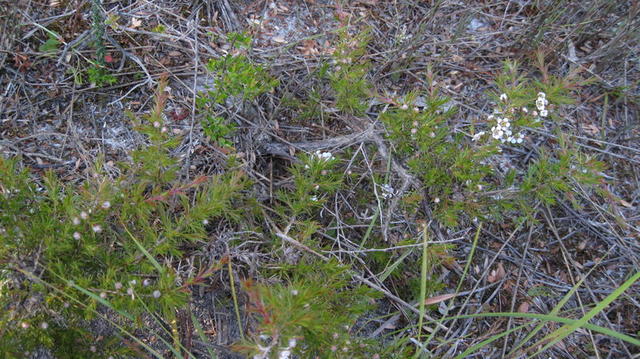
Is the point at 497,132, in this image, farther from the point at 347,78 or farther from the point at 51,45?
the point at 51,45

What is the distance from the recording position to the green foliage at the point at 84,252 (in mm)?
1747

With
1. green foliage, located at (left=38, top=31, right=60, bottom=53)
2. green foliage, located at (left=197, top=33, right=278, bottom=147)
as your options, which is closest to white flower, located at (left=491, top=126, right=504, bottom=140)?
green foliage, located at (left=197, top=33, right=278, bottom=147)

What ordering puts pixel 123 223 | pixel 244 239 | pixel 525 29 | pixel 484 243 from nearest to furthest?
pixel 123 223 < pixel 244 239 < pixel 484 243 < pixel 525 29

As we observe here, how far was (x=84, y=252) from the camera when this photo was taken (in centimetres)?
182

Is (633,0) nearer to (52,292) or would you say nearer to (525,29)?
(525,29)

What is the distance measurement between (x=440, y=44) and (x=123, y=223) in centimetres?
260

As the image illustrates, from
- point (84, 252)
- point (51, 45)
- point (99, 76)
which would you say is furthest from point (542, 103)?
point (51, 45)

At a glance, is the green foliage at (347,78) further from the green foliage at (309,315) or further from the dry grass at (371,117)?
the green foliage at (309,315)

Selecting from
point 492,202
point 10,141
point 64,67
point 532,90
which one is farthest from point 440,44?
point 10,141

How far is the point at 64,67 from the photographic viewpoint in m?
3.01

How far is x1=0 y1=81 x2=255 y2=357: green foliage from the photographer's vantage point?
1.75 m

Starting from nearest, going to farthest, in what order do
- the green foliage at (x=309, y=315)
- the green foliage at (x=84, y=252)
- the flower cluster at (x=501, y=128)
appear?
the green foliage at (x=309, y=315) → the green foliage at (x=84, y=252) → the flower cluster at (x=501, y=128)

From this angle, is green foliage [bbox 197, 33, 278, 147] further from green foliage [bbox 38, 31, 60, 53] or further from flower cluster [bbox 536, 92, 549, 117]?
flower cluster [bbox 536, 92, 549, 117]

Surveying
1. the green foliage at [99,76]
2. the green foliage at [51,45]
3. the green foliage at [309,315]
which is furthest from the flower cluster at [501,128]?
the green foliage at [51,45]
